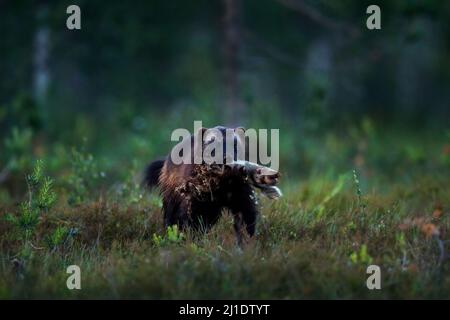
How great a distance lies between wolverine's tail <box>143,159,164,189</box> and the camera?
704 centimetres

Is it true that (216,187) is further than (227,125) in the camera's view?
No

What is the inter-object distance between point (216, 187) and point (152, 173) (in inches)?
48.0

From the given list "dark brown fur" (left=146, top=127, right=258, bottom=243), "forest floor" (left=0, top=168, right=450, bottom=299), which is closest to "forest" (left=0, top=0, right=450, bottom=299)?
"forest floor" (left=0, top=168, right=450, bottom=299)

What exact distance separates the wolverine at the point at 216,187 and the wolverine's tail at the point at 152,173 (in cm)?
63

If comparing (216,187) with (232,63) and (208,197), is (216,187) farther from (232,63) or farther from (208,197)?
(232,63)

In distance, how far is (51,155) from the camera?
1330cm

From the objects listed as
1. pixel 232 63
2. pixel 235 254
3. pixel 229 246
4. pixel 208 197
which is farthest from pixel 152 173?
pixel 232 63

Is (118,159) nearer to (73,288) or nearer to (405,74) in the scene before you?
(73,288)

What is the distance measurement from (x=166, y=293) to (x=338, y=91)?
1707 centimetres

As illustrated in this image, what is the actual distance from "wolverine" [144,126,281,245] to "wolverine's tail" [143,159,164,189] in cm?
63

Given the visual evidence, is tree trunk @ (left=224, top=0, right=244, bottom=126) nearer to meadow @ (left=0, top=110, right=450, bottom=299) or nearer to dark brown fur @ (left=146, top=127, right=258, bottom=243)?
meadow @ (left=0, top=110, right=450, bottom=299)

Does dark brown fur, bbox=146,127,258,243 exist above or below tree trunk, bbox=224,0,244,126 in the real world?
below

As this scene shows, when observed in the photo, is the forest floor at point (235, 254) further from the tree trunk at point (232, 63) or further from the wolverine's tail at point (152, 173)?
the tree trunk at point (232, 63)

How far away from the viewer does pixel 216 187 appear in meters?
6.04
